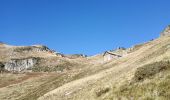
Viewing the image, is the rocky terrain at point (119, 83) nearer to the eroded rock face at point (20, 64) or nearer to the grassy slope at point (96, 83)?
the grassy slope at point (96, 83)

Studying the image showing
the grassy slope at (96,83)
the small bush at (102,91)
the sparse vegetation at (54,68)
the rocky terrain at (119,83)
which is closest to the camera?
the rocky terrain at (119,83)

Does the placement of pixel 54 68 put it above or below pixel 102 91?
above

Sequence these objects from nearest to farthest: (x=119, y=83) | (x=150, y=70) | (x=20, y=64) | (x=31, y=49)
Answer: (x=150, y=70)
(x=119, y=83)
(x=20, y=64)
(x=31, y=49)

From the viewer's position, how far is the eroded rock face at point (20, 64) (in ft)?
529

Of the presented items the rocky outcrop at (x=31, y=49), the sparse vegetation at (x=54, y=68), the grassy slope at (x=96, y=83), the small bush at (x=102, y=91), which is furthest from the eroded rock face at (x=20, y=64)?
the small bush at (x=102, y=91)

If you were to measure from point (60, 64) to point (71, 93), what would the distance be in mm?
113862

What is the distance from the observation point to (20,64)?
163250 millimetres

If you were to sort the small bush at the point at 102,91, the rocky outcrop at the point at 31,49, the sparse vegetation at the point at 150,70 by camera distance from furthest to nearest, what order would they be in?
the rocky outcrop at the point at 31,49 → the small bush at the point at 102,91 → the sparse vegetation at the point at 150,70

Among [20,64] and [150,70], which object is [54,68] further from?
[150,70]

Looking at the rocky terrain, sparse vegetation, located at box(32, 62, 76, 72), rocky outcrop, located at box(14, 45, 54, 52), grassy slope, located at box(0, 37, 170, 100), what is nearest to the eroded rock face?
sparse vegetation, located at box(32, 62, 76, 72)

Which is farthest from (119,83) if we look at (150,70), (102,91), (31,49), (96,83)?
(31,49)

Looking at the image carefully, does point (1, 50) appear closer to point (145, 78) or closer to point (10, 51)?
point (10, 51)

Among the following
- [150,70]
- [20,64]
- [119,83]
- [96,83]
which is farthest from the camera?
[20,64]

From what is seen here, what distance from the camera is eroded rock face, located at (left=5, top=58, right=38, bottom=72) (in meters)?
161
